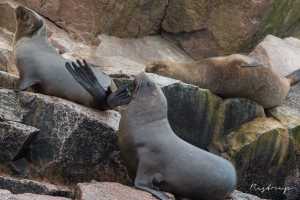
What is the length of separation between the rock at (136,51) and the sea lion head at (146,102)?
11.8ft

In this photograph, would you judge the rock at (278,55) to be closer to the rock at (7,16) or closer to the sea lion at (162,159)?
the rock at (7,16)

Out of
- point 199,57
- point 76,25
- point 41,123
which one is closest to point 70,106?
point 41,123

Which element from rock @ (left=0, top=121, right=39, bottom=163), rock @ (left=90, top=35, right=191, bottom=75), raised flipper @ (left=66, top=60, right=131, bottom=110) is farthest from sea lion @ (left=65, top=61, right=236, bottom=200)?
rock @ (left=90, top=35, right=191, bottom=75)

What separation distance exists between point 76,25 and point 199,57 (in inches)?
96.5

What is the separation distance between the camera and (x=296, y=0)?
13164mm

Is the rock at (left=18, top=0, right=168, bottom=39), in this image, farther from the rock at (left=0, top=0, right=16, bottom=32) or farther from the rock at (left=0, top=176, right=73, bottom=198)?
the rock at (left=0, top=176, right=73, bottom=198)

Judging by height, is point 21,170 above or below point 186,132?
above

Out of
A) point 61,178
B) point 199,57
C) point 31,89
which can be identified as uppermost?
point 31,89

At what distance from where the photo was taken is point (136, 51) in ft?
40.1

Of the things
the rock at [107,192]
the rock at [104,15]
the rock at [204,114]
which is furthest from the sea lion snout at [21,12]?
the rock at [104,15]

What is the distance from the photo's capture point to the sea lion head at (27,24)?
8078 mm

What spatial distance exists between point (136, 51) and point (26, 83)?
502 centimetres

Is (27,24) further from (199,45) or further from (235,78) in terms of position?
(199,45)

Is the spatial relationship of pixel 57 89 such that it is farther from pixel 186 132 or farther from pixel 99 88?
pixel 186 132
